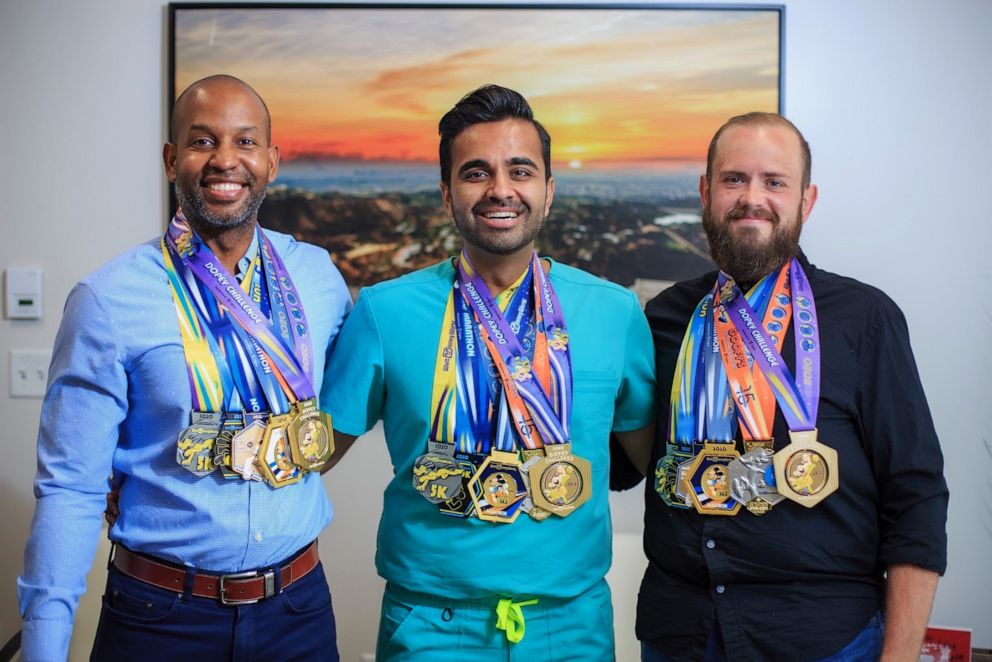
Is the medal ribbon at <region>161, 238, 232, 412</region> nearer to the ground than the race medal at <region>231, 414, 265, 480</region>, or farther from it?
farther from it

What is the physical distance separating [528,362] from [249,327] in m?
0.55

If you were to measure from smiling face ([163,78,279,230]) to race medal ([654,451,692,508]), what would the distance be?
37.7 inches

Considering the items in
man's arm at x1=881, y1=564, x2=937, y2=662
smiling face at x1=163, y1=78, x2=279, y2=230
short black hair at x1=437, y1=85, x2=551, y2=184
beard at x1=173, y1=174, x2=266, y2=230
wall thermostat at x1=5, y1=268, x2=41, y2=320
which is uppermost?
short black hair at x1=437, y1=85, x2=551, y2=184

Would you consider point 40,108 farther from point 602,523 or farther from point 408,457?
point 602,523

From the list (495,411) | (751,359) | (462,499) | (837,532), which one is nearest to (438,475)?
(462,499)

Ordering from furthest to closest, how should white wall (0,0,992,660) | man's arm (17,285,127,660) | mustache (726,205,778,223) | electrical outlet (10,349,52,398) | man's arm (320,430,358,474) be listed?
1. electrical outlet (10,349,52,398)
2. white wall (0,0,992,660)
3. man's arm (320,430,358,474)
4. mustache (726,205,778,223)
5. man's arm (17,285,127,660)

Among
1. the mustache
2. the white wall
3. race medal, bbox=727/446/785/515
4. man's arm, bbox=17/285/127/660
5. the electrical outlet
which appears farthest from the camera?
the electrical outlet

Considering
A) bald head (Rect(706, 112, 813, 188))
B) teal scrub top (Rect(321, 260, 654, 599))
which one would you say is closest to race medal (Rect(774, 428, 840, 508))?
teal scrub top (Rect(321, 260, 654, 599))

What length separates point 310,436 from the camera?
5.65 feet

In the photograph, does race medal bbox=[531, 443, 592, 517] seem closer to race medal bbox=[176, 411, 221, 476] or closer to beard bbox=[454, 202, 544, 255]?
beard bbox=[454, 202, 544, 255]

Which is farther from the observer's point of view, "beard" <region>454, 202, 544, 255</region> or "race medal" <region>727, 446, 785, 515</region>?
"beard" <region>454, 202, 544, 255</region>

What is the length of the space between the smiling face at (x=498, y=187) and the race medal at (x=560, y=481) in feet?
1.38

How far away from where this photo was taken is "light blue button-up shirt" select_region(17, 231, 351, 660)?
5.13 ft

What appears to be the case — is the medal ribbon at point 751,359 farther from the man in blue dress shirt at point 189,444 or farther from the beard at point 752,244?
the man in blue dress shirt at point 189,444
